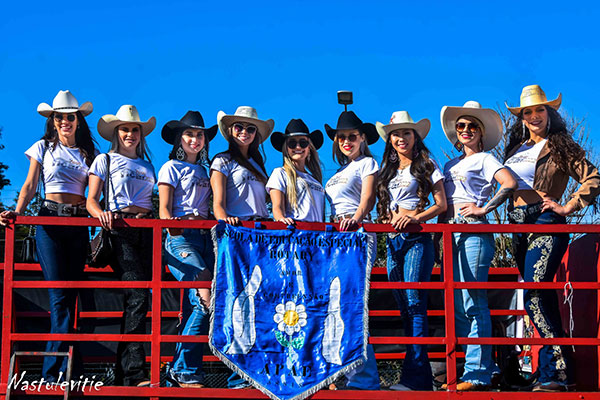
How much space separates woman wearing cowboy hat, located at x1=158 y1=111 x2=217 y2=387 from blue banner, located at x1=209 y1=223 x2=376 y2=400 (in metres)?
0.34

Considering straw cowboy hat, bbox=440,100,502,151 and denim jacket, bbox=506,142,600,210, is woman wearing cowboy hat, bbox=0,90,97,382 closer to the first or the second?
straw cowboy hat, bbox=440,100,502,151

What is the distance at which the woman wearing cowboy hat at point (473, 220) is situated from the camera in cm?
575

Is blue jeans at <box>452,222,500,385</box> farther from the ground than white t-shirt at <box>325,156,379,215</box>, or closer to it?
closer to it

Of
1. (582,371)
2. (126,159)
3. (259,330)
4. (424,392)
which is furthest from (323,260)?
(582,371)

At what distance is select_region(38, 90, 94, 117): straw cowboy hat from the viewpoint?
6304mm

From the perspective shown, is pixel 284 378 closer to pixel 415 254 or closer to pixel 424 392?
pixel 424 392

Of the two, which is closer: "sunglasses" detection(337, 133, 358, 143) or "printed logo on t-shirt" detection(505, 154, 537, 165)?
"printed logo on t-shirt" detection(505, 154, 537, 165)

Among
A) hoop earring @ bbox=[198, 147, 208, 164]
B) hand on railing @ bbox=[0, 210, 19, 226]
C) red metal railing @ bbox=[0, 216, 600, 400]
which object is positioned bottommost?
red metal railing @ bbox=[0, 216, 600, 400]

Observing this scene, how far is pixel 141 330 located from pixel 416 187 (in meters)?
2.55

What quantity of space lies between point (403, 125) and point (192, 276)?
2.24 meters

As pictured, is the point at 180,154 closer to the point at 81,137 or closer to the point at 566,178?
the point at 81,137

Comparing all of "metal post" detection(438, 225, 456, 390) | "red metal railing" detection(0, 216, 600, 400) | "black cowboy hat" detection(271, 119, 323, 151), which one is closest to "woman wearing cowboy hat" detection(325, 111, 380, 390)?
"black cowboy hat" detection(271, 119, 323, 151)

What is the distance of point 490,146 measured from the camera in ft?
21.3

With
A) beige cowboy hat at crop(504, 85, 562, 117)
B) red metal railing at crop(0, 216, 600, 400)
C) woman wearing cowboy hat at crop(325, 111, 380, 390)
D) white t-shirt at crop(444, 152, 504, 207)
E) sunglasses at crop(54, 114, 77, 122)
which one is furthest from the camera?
beige cowboy hat at crop(504, 85, 562, 117)
